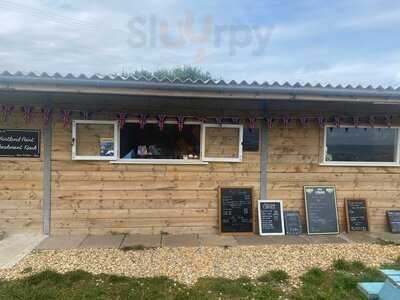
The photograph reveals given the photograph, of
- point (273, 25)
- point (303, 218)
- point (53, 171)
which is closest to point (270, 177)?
point (303, 218)

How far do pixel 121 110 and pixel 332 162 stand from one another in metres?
4.02

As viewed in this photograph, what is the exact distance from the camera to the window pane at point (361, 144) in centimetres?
689

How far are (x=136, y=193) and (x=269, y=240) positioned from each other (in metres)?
2.45

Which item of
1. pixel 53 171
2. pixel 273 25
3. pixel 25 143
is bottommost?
pixel 53 171

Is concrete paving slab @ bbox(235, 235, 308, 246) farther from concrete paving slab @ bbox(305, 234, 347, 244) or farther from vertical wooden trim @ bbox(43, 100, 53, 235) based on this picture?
vertical wooden trim @ bbox(43, 100, 53, 235)

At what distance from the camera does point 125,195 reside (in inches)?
249

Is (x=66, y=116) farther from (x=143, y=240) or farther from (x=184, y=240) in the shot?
(x=184, y=240)

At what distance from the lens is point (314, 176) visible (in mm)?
6789

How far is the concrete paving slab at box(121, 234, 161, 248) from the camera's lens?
5707 mm

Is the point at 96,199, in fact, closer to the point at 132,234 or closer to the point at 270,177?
the point at 132,234

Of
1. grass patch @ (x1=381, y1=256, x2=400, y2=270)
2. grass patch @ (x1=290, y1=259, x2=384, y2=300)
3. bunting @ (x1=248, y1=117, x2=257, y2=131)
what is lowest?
grass patch @ (x1=290, y1=259, x2=384, y2=300)

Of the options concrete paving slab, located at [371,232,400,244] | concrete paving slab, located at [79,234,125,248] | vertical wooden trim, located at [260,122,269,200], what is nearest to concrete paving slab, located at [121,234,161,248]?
concrete paving slab, located at [79,234,125,248]

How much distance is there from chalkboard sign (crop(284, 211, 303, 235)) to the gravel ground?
71 cm

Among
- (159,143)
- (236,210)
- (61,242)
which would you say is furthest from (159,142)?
(61,242)
